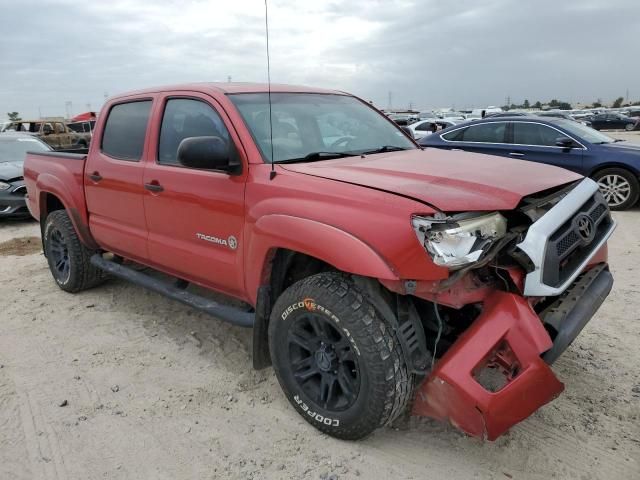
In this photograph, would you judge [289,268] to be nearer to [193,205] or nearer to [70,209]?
[193,205]

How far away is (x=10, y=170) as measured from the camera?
30.7 feet

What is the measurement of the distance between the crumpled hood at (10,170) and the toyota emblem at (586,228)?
30.3 feet

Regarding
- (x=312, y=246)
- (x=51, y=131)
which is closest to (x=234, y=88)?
(x=312, y=246)

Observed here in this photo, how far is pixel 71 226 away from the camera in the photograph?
5012 mm

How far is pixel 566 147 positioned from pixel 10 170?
9428mm

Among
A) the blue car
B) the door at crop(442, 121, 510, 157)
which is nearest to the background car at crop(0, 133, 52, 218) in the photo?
the door at crop(442, 121, 510, 157)

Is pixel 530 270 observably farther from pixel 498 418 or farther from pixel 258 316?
pixel 258 316

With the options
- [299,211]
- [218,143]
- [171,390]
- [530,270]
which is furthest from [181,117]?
[530,270]

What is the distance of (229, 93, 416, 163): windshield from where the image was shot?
10.8 feet

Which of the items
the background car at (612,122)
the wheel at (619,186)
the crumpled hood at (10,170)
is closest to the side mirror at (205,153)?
the wheel at (619,186)

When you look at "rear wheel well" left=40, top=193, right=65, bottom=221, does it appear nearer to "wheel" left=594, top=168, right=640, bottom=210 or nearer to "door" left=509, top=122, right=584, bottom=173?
"door" left=509, top=122, right=584, bottom=173

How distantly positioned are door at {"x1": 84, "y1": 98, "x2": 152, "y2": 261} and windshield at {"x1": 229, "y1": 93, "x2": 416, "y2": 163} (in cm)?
106

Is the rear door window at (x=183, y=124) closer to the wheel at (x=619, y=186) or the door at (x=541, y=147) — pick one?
the door at (x=541, y=147)

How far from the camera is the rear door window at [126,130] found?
4066 millimetres
